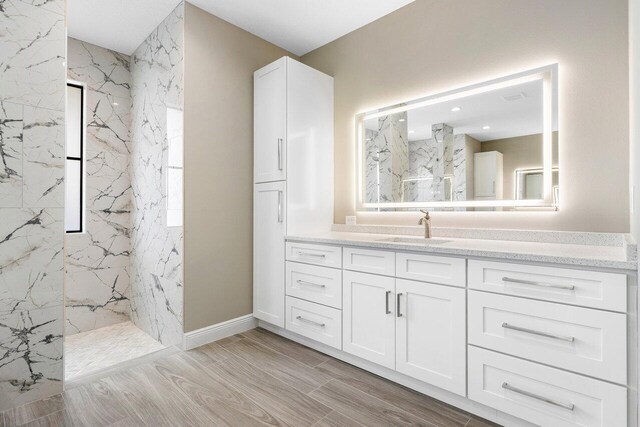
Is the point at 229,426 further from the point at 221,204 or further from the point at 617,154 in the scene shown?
the point at 617,154

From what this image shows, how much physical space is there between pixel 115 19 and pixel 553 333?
3.80 metres

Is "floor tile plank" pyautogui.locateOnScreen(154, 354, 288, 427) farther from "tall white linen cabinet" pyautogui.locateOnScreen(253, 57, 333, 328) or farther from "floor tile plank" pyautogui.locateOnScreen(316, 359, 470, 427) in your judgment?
"tall white linen cabinet" pyautogui.locateOnScreen(253, 57, 333, 328)

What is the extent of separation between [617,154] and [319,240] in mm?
1839

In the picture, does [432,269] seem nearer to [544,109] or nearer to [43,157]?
[544,109]

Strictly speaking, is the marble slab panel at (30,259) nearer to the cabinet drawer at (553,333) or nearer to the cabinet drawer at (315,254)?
the cabinet drawer at (315,254)

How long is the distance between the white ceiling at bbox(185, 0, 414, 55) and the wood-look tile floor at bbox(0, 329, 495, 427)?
278 centimetres

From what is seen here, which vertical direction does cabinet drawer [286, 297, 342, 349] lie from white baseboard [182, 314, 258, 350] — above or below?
above

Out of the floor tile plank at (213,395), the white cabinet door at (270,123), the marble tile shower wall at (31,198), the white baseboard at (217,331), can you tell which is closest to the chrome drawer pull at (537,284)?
the floor tile plank at (213,395)

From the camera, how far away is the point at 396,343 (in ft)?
6.50

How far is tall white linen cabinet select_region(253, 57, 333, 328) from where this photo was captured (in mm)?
2766

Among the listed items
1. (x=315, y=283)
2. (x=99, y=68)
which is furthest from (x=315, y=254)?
(x=99, y=68)

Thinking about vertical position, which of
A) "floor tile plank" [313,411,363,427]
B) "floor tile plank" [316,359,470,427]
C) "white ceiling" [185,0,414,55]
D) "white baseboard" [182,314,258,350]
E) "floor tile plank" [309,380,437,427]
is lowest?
"floor tile plank" [313,411,363,427]

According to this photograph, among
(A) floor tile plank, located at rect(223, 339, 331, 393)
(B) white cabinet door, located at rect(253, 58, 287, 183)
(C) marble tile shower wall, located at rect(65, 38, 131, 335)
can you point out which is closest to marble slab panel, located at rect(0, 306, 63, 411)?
(A) floor tile plank, located at rect(223, 339, 331, 393)

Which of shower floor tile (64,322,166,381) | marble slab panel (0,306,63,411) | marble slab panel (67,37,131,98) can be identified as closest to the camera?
marble slab panel (0,306,63,411)
